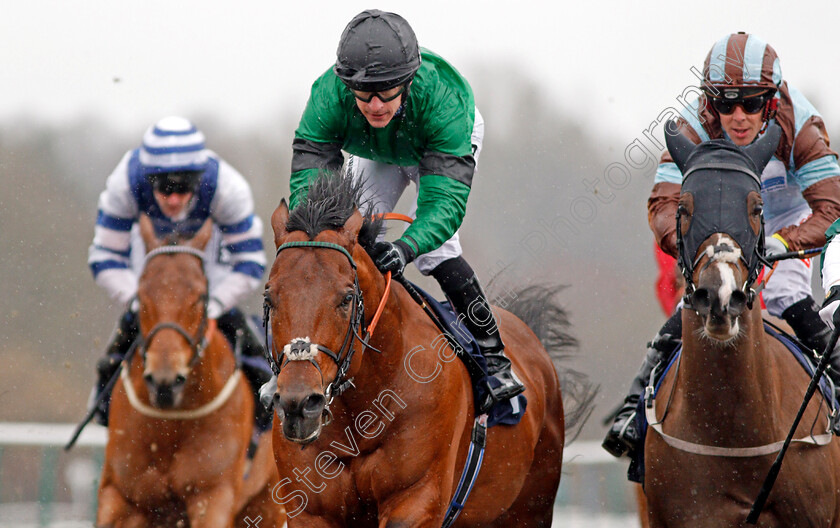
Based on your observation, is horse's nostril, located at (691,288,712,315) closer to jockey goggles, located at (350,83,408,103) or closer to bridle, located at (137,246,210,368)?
jockey goggles, located at (350,83,408,103)

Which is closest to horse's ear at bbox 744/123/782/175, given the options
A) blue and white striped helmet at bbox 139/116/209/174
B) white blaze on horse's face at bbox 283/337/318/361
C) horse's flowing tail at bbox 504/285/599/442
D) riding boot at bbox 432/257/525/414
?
riding boot at bbox 432/257/525/414

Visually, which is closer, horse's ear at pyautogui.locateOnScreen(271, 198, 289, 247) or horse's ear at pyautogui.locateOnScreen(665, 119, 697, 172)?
horse's ear at pyautogui.locateOnScreen(271, 198, 289, 247)

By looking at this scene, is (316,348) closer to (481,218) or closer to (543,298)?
(543,298)

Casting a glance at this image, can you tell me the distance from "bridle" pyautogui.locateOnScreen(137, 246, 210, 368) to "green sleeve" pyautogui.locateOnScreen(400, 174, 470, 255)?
6.22ft

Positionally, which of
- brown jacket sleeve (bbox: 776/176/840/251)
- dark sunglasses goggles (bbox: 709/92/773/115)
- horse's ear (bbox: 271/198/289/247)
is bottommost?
horse's ear (bbox: 271/198/289/247)

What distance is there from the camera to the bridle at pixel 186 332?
5367 millimetres

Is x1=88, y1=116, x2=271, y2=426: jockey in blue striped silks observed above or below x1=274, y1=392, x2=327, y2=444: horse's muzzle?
below

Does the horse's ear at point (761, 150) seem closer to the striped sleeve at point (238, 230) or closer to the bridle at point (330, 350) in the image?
the bridle at point (330, 350)

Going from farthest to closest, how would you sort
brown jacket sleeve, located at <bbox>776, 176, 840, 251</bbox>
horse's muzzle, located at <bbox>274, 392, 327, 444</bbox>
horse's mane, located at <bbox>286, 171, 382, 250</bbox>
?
brown jacket sleeve, located at <bbox>776, 176, 840, 251</bbox>
horse's mane, located at <bbox>286, 171, 382, 250</bbox>
horse's muzzle, located at <bbox>274, 392, 327, 444</bbox>

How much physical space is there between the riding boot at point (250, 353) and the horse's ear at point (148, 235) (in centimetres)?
55

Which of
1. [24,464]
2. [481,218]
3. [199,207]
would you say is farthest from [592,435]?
[199,207]

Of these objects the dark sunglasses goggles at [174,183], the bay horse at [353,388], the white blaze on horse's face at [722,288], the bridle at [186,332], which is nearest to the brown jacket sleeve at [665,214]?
the white blaze on horse's face at [722,288]

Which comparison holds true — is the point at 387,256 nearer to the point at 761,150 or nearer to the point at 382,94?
the point at 382,94

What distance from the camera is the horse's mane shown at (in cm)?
338
